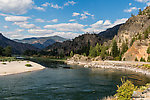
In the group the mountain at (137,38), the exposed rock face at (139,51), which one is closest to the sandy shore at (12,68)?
the exposed rock face at (139,51)

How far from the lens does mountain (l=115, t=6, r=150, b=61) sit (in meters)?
85.8

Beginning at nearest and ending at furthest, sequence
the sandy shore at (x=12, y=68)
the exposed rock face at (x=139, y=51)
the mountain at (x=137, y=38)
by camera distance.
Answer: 1. the sandy shore at (x=12, y=68)
2. the exposed rock face at (x=139, y=51)
3. the mountain at (x=137, y=38)

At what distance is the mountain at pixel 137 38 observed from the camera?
8581 centimetres

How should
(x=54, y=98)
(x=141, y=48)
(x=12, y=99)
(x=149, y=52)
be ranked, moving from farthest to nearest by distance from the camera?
(x=141, y=48)
(x=149, y=52)
(x=54, y=98)
(x=12, y=99)

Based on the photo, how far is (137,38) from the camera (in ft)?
377

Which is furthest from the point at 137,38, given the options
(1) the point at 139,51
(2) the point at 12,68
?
(2) the point at 12,68

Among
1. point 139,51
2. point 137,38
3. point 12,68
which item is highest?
point 137,38

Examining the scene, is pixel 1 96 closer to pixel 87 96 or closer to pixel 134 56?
pixel 87 96

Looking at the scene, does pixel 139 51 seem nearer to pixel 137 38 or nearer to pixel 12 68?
pixel 137 38

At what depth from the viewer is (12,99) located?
22.0 metres

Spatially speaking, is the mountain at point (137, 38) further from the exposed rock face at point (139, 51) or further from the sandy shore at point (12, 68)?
the sandy shore at point (12, 68)

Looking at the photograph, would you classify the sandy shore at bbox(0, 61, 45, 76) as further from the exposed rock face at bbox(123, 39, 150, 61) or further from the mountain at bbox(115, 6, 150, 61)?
the mountain at bbox(115, 6, 150, 61)

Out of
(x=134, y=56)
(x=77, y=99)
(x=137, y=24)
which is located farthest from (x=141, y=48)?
(x=77, y=99)

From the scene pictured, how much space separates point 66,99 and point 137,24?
5696 inches
